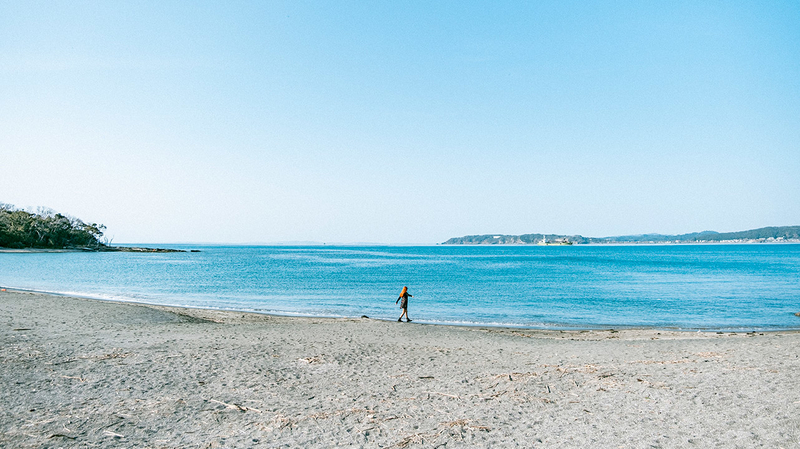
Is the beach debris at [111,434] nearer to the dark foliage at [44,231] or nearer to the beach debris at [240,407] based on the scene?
the beach debris at [240,407]

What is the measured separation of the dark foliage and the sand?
130 m

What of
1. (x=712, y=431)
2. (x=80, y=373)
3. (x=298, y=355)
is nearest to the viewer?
(x=712, y=431)

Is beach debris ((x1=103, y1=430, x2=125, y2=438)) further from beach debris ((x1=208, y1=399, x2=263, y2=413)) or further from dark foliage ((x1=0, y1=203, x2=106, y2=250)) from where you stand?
dark foliage ((x1=0, y1=203, x2=106, y2=250))

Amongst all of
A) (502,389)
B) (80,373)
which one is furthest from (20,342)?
(502,389)

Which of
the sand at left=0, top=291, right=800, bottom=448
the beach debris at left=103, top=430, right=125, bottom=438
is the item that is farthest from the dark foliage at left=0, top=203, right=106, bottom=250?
the beach debris at left=103, top=430, right=125, bottom=438

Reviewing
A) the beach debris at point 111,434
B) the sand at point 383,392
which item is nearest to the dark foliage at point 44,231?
the sand at point 383,392

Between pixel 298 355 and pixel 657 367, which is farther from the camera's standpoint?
pixel 298 355

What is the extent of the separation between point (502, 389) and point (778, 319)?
2103cm

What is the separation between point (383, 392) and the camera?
27.5ft

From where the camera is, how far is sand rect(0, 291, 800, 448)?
632 cm

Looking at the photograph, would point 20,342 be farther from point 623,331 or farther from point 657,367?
point 623,331

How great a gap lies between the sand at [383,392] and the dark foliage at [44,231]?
130 metres

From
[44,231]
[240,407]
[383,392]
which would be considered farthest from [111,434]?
[44,231]

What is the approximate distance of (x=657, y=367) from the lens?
10.3m
